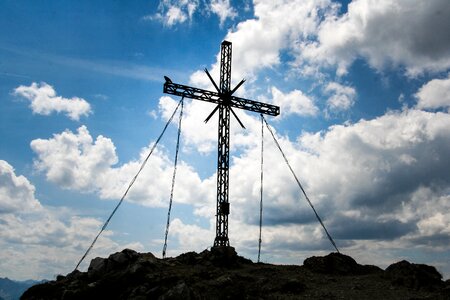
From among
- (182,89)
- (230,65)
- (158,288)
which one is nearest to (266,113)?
(230,65)

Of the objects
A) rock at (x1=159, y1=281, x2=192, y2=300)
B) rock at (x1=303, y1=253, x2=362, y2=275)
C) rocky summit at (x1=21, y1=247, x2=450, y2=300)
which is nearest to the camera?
rock at (x1=159, y1=281, x2=192, y2=300)

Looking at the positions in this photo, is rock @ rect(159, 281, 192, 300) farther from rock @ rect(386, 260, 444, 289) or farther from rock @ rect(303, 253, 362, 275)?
rock @ rect(386, 260, 444, 289)

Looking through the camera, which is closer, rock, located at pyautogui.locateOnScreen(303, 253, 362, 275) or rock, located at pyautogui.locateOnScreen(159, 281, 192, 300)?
rock, located at pyautogui.locateOnScreen(159, 281, 192, 300)

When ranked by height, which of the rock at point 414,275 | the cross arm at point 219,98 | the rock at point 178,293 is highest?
the cross arm at point 219,98

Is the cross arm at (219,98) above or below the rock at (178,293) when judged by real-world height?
above

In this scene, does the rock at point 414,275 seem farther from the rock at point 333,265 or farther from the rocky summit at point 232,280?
the rock at point 333,265

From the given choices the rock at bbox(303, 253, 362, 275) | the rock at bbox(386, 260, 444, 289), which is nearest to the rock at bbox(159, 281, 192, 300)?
the rock at bbox(303, 253, 362, 275)

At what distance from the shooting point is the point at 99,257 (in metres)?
28.7

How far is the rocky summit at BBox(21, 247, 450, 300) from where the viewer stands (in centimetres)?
2206

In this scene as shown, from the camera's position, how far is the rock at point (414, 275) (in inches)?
928

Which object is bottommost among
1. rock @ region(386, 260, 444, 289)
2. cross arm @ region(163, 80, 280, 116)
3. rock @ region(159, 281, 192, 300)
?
rock @ region(159, 281, 192, 300)

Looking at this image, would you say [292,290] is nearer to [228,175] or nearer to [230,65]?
[228,175]

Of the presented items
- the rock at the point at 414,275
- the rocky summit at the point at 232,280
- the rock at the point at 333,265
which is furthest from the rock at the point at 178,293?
the rock at the point at 414,275

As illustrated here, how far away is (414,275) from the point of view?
79.3ft
